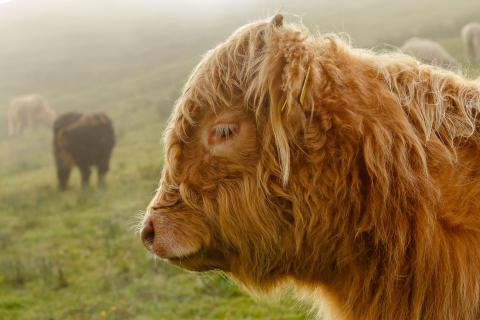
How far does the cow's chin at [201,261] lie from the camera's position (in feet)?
7.50

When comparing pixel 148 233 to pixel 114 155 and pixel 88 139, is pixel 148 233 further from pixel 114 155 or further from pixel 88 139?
pixel 114 155

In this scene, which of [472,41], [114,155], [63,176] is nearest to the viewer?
[63,176]

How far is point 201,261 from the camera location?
2324mm

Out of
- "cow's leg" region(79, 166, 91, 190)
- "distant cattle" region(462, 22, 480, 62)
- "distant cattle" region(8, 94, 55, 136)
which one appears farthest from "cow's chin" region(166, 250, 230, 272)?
"distant cattle" region(8, 94, 55, 136)

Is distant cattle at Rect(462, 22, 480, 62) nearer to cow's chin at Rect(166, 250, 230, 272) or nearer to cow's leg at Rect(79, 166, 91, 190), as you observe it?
cow's leg at Rect(79, 166, 91, 190)

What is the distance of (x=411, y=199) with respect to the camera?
Answer: 6.68 feet

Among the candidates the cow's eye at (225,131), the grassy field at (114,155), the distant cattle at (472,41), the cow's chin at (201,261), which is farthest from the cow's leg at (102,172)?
the cow's eye at (225,131)

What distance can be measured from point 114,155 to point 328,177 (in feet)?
59.5

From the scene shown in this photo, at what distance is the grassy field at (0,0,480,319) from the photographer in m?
6.80

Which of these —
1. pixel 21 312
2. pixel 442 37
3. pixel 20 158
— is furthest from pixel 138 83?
pixel 21 312

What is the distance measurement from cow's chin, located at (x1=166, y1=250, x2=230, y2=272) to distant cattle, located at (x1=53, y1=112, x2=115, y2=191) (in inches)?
547

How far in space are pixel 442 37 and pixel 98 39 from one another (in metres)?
26.4

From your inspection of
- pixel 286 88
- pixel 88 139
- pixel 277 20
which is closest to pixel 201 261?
pixel 286 88

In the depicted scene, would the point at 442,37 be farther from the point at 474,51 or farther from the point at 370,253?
the point at 370,253
